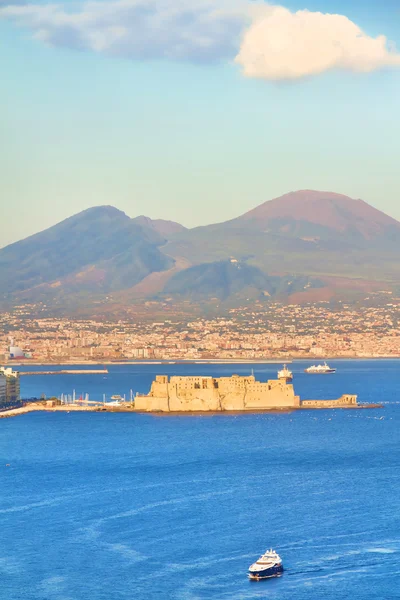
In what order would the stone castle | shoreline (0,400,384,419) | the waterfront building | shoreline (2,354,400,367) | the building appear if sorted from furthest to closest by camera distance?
shoreline (2,354,400,367) < the building < the waterfront building < the stone castle < shoreline (0,400,384,419)

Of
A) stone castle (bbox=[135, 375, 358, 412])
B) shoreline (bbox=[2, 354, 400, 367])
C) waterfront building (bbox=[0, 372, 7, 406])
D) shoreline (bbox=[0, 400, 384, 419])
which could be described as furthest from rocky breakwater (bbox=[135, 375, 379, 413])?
shoreline (bbox=[2, 354, 400, 367])

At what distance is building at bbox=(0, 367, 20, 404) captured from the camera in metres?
72.2

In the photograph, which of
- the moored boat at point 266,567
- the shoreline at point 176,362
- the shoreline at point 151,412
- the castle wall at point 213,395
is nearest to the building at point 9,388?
the shoreline at point 151,412

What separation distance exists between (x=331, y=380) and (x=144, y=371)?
28951 millimetres

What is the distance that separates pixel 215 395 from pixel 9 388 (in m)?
14.3

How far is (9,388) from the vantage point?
2901 inches

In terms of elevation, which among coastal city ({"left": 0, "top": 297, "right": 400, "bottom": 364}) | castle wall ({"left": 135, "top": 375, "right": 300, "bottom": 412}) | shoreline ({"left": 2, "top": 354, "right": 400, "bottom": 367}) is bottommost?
castle wall ({"left": 135, "top": 375, "right": 300, "bottom": 412})

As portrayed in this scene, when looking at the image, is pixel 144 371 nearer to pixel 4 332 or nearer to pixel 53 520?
pixel 4 332

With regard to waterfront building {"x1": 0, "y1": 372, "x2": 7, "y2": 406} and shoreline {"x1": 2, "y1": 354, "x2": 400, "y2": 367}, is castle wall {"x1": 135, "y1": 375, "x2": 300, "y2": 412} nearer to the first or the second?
waterfront building {"x1": 0, "y1": 372, "x2": 7, "y2": 406}

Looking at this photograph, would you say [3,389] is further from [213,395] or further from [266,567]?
[266,567]

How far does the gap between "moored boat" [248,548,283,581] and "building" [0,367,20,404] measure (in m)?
43.7

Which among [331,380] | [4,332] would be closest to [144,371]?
[331,380]

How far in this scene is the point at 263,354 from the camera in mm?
158125

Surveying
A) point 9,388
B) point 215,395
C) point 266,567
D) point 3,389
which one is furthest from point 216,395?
point 266,567
